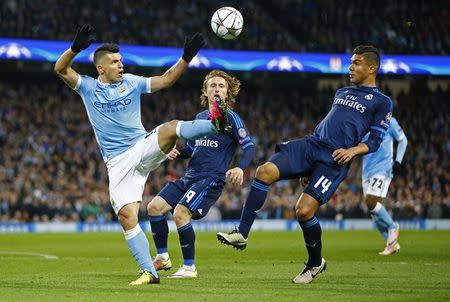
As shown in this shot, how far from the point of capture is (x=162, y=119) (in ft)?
111

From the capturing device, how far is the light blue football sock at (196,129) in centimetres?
941

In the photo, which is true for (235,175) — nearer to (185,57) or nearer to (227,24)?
(185,57)

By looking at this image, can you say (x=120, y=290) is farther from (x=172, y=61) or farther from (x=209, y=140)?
(x=172, y=61)

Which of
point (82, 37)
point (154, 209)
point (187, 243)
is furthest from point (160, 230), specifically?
point (82, 37)

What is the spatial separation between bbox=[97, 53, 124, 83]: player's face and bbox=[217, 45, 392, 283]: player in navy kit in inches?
71.4

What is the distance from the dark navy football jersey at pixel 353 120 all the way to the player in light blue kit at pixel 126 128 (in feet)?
5.68

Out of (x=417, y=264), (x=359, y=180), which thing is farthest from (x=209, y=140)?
(x=359, y=180)

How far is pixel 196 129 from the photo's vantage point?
944 centimetres

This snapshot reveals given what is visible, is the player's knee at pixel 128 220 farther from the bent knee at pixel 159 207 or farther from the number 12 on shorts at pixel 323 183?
the number 12 on shorts at pixel 323 183

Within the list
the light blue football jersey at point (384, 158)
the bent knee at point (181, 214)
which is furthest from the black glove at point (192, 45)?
the light blue football jersey at point (384, 158)

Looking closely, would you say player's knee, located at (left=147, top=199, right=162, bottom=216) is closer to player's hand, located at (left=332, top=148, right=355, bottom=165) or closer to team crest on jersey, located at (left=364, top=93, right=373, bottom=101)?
player's hand, located at (left=332, top=148, right=355, bottom=165)

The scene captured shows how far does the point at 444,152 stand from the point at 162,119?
1021cm

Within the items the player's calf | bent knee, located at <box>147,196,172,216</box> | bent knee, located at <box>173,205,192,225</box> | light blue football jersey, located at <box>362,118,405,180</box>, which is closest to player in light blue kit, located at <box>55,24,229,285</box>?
the player's calf

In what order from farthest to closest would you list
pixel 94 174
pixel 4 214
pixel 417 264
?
1. pixel 94 174
2. pixel 4 214
3. pixel 417 264
